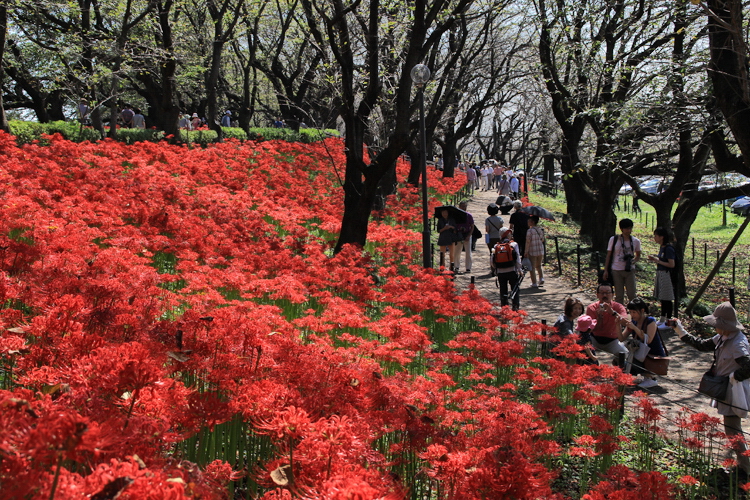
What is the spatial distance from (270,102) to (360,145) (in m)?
39.2

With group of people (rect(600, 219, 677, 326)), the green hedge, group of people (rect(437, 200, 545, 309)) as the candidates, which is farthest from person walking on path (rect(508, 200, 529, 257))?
the green hedge

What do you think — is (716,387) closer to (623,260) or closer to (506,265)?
(623,260)

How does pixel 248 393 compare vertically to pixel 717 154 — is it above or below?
below

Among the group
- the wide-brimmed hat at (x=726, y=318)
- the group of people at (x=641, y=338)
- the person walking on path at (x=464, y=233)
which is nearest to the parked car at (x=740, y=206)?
the person walking on path at (x=464, y=233)

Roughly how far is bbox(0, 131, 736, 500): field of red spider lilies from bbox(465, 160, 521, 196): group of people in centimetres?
2031

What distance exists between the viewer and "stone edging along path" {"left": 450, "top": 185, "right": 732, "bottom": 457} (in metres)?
7.96

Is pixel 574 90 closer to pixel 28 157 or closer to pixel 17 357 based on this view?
pixel 28 157

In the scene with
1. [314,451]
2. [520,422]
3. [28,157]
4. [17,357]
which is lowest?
[520,422]

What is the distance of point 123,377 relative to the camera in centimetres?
304

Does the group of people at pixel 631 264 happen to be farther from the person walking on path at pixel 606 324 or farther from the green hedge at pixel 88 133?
the green hedge at pixel 88 133

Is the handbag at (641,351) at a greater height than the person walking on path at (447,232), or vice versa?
the person walking on path at (447,232)

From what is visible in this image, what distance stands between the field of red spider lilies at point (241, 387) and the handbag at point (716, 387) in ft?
2.15

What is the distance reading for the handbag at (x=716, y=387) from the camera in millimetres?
6645

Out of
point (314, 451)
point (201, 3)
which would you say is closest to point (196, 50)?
point (201, 3)
